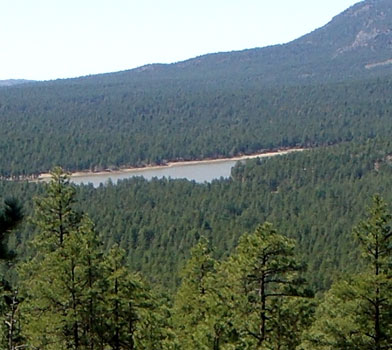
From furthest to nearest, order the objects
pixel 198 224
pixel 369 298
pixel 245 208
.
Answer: pixel 245 208, pixel 198 224, pixel 369 298

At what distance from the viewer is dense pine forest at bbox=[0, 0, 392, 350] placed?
1289 cm

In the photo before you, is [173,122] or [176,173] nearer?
[176,173]

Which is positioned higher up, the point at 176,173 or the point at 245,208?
the point at 245,208

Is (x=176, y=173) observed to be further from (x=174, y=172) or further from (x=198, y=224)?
(x=198, y=224)

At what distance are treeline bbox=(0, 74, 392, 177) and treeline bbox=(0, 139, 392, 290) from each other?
114 ft

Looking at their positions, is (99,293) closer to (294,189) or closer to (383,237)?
(383,237)

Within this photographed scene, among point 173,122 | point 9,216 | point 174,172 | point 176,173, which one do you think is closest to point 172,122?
point 173,122

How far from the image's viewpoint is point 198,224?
201ft

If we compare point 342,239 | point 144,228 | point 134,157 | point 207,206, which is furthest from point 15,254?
point 134,157

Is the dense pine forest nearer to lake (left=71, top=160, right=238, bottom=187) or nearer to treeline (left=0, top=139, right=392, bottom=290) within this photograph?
treeline (left=0, top=139, right=392, bottom=290)

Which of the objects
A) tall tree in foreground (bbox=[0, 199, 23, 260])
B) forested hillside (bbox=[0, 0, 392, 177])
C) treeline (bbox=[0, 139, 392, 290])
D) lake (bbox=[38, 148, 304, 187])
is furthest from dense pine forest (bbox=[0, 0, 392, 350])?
lake (bbox=[38, 148, 304, 187])

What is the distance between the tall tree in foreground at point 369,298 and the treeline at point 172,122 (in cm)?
10289

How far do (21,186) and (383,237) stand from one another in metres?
70.7

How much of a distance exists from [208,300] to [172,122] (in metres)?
146
